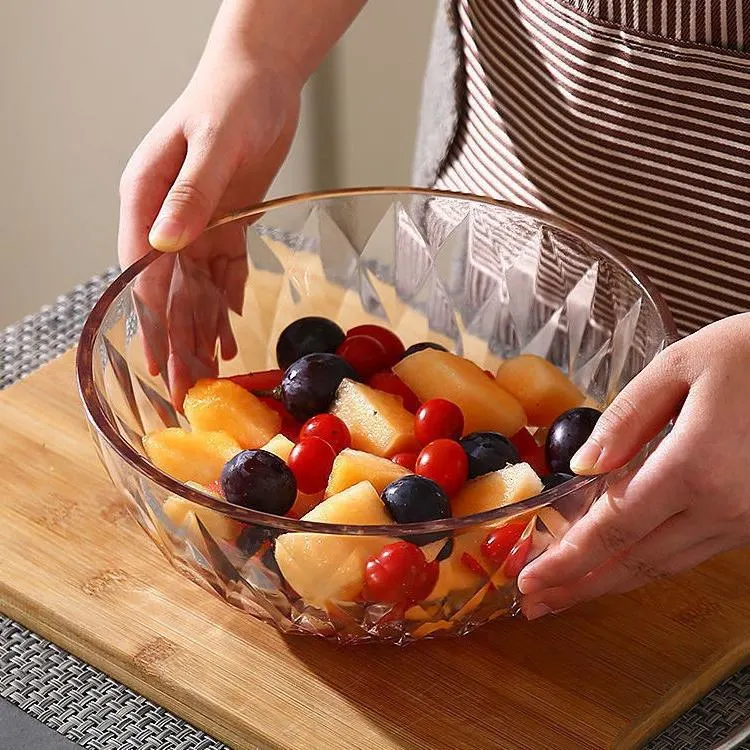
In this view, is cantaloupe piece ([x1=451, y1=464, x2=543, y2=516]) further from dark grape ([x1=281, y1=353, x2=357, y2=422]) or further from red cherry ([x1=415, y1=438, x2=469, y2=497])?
dark grape ([x1=281, y1=353, x2=357, y2=422])

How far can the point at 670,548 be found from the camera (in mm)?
877

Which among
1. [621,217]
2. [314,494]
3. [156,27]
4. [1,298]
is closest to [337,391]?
[314,494]

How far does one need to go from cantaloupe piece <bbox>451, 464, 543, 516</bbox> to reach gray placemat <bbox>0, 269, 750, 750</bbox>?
20cm

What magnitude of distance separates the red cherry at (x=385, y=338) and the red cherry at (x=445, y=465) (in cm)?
21

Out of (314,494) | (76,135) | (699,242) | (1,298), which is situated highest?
(699,242)

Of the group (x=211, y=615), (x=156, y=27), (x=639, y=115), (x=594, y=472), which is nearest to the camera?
(x=594, y=472)

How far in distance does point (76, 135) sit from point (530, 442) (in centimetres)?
187

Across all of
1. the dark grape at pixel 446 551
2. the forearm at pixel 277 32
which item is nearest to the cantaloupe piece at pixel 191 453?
the dark grape at pixel 446 551

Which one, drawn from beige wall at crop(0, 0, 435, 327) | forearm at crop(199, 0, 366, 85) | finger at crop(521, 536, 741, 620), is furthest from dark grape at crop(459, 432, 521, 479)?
beige wall at crop(0, 0, 435, 327)

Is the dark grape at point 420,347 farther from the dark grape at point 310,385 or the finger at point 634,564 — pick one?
the finger at point 634,564

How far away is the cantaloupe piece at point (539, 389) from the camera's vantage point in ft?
3.44

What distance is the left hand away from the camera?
820 millimetres

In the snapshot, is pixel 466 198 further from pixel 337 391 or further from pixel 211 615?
pixel 211 615

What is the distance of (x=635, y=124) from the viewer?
3.75ft
